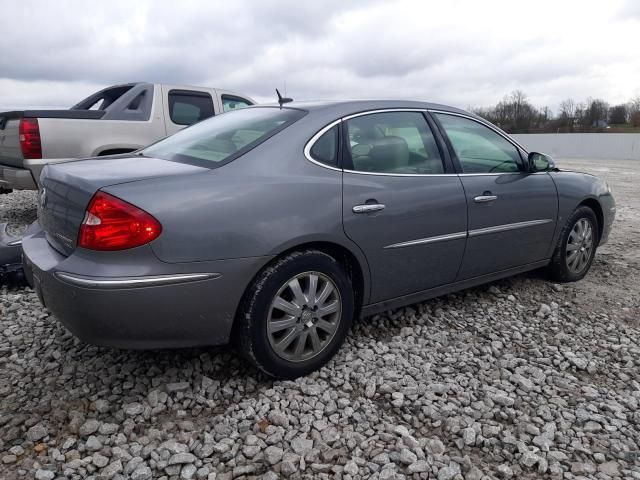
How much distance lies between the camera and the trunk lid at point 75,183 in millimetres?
2434

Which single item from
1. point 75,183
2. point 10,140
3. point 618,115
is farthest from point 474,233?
point 618,115

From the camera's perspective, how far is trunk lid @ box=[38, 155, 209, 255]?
2.43m

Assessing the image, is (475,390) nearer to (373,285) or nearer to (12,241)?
(373,285)

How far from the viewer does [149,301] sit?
2.31 metres

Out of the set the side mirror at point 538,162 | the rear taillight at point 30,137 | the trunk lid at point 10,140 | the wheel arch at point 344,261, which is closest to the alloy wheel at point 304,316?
the wheel arch at point 344,261

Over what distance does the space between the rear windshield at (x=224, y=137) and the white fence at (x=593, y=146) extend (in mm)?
25078

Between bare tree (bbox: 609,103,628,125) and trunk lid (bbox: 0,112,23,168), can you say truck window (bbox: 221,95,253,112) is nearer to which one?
trunk lid (bbox: 0,112,23,168)

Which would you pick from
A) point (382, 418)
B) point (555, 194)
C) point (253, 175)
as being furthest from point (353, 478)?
point (555, 194)

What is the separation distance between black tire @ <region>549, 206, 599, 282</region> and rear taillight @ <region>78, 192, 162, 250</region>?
3261mm

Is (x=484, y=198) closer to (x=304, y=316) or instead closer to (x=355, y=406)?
(x=304, y=316)

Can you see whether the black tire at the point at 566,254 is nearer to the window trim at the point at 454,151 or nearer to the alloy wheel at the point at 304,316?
the window trim at the point at 454,151

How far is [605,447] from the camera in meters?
2.37

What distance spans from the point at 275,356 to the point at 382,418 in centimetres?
60

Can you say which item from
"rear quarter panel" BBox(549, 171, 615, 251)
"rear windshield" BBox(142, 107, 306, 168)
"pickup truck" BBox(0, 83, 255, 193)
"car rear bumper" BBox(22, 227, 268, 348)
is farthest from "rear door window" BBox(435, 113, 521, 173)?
"pickup truck" BBox(0, 83, 255, 193)
